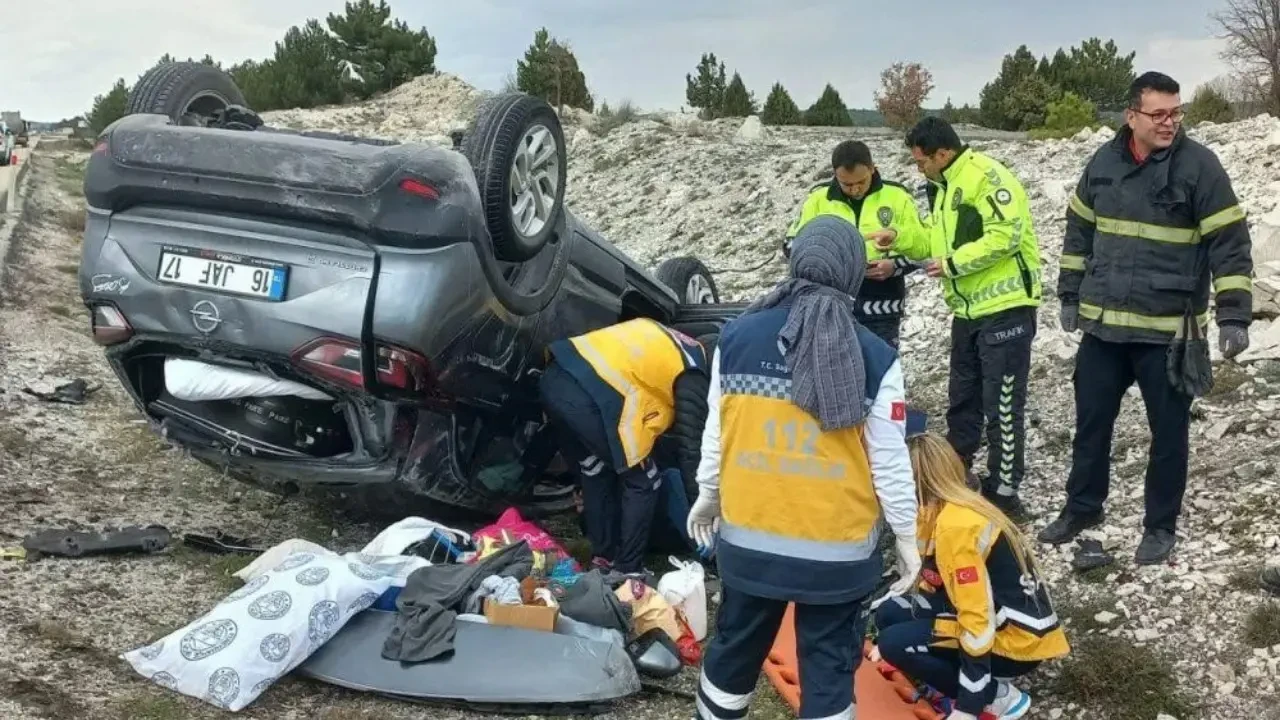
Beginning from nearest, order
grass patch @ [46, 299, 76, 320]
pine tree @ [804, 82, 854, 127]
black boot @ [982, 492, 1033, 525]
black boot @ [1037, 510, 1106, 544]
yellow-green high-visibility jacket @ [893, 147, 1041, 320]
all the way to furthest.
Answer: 1. black boot @ [1037, 510, 1106, 544]
2. yellow-green high-visibility jacket @ [893, 147, 1041, 320]
3. black boot @ [982, 492, 1033, 525]
4. grass patch @ [46, 299, 76, 320]
5. pine tree @ [804, 82, 854, 127]

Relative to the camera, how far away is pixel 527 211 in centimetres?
444

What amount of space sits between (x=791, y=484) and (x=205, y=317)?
7.18 feet

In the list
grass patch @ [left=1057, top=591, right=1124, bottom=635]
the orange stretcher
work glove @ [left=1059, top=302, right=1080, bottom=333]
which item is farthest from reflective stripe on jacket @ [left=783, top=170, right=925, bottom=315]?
the orange stretcher

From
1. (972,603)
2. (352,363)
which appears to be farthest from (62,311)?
(972,603)

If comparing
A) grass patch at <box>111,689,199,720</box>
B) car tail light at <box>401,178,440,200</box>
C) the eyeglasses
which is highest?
the eyeglasses

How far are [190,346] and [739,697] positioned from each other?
2.26 m

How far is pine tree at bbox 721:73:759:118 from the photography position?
26203 millimetres

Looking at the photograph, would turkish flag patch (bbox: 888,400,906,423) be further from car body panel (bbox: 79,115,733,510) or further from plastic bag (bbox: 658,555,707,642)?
car body panel (bbox: 79,115,733,510)

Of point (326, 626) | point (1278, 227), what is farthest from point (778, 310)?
point (1278, 227)

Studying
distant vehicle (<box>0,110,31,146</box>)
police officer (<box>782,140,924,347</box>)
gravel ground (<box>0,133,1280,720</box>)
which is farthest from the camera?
distant vehicle (<box>0,110,31,146</box>)

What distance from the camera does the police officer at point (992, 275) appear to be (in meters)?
4.89

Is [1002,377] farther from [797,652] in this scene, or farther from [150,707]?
[150,707]

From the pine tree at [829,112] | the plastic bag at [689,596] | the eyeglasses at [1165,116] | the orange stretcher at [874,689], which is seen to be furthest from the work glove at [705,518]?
the pine tree at [829,112]

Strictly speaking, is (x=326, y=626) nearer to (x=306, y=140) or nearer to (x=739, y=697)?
(x=739, y=697)
